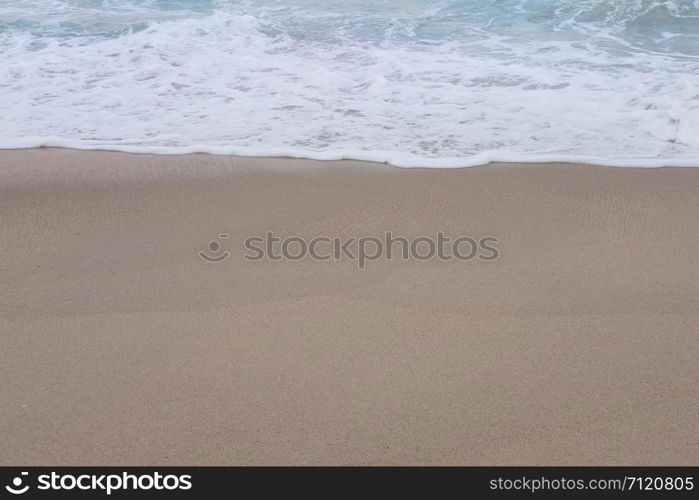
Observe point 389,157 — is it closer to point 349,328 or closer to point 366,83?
point 366,83

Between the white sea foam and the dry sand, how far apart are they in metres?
0.67

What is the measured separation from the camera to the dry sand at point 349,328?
80.0 inches

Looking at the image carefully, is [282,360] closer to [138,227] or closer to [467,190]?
[138,227]

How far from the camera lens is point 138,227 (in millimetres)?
3285

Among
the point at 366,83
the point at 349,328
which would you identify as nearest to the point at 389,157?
the point at 366,83

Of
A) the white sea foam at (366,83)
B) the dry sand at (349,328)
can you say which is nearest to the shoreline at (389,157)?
the white sea foam at (366,83)

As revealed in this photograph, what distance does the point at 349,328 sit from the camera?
8.20 feet

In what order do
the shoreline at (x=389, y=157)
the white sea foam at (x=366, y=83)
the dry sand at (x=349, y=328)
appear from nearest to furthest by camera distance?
the dry sand at (x=349, y=328) < the shoreline at (x=389, y=157) < the white sea foam at (x=366, y=83)

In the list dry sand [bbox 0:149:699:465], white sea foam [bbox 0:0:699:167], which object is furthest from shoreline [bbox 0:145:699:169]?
dry sand [bbox 0:149:699:465]

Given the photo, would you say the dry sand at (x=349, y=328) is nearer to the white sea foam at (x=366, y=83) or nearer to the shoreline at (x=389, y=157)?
the shoreline at (x=389, y=157)

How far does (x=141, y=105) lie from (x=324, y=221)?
89.2 inches

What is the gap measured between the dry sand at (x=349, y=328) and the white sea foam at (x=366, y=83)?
2.21 ft

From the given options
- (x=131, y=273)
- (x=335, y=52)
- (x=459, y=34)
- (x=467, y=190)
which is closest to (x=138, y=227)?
(x=131, y=273)
